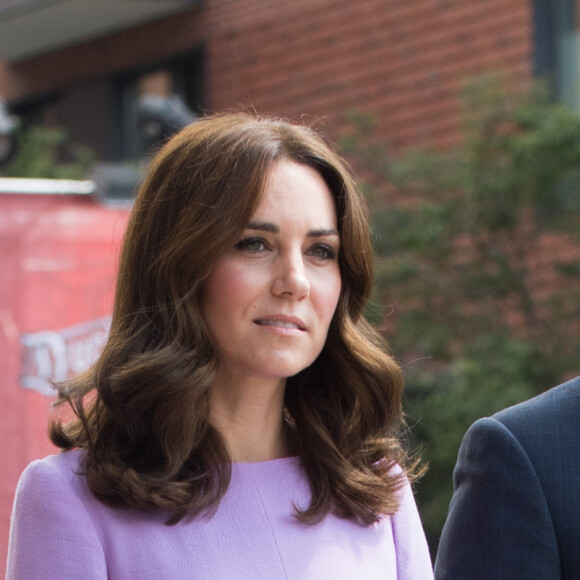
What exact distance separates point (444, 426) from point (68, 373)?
216cm

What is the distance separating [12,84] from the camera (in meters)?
14.6

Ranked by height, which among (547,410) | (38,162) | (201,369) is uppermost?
(38,162)

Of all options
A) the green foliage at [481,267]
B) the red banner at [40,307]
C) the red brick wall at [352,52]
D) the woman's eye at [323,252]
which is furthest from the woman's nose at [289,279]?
the red brick wall at [352,52]

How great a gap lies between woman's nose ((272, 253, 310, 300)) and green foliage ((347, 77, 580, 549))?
3.89 metres

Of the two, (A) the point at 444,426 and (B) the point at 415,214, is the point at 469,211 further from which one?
(A) the point at 444,426

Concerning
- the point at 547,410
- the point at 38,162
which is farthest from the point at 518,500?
the point at 38,162

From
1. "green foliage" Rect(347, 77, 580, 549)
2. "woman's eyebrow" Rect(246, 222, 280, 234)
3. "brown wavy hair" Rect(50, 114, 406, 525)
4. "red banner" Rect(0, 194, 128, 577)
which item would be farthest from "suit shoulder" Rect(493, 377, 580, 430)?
"green foliage" Rect(347, 77, 580, 549)

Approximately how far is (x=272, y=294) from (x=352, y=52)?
8137 millimetres

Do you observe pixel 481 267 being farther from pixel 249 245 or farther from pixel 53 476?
pixel 53 476

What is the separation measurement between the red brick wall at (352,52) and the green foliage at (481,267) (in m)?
1.19

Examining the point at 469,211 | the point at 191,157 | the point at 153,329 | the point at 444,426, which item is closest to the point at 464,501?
the point at 153,329

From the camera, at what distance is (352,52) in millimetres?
10617

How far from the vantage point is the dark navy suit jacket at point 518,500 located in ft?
8.74

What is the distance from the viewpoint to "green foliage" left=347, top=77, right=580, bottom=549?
6.69 meters
